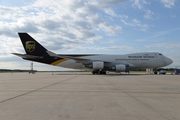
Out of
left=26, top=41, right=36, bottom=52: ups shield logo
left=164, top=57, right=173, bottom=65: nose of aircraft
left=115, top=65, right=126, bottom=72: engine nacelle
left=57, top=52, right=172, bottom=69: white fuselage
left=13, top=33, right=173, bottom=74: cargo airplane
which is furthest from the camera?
left=164, top=57, right=173, bottom=65: nose of aircraft

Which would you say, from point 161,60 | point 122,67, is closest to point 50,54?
point 122,67

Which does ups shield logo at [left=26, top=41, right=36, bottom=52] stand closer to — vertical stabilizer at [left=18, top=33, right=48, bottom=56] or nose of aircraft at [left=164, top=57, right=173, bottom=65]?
vertical stabilizer at [left=18, top=33, right=48, bottom=56]

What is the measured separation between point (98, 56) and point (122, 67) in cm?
545

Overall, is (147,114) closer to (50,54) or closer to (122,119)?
(122,119)

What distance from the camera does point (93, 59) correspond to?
37219 mm

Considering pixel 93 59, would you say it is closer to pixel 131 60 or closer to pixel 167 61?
pixel 131 60

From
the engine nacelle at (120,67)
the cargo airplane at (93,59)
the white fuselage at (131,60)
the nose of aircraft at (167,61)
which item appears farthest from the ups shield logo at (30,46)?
the nose of aircraft at (167,61)

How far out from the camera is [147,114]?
4988 mm

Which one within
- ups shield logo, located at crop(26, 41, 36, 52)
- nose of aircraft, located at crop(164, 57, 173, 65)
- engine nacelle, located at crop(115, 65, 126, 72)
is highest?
ups shield logo, located at crop(26, 41, 36, 52)

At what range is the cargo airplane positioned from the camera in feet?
118

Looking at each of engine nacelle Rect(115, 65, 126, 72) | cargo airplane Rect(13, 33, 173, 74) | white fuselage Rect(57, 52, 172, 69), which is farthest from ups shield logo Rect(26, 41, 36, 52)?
engine nacelle Rect(115, 65, 126, 72)

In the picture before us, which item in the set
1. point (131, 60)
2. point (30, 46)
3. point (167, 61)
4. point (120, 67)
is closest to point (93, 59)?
point (120, 67)

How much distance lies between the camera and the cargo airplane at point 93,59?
35906 millimetres

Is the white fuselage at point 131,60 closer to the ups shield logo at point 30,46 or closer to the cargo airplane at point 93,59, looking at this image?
the cargo airplane at point 93,59
